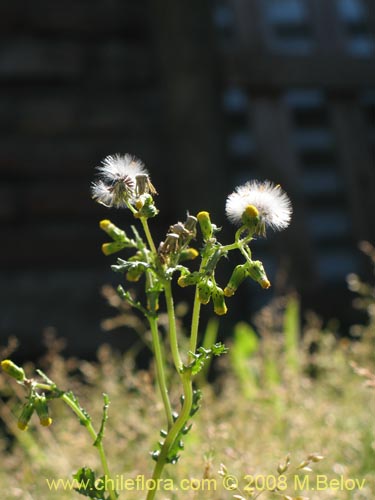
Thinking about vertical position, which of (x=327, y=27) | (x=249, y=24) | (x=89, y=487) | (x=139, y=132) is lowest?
(x=89, y=487)

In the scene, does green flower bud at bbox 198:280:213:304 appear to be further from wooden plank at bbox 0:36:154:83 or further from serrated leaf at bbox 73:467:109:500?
wooden plank at bbox 0:36:154:83

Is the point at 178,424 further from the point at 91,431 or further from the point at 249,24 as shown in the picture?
the point at 249,24

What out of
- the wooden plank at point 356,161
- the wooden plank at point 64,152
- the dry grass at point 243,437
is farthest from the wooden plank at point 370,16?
the dry grass at point 243,437

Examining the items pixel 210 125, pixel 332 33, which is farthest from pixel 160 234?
pixel 332 33

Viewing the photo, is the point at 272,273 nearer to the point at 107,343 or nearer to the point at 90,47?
the point at 107,343

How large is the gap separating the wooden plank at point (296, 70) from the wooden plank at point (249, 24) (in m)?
0.06

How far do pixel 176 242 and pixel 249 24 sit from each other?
3.20 metres

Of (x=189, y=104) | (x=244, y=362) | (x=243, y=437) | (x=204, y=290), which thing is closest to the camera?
(x=204, y=290)

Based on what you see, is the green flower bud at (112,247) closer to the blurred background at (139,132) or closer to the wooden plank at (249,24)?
the blurred background at (139,132)

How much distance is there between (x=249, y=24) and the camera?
3.97m

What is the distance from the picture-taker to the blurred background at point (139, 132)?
11.9 feet

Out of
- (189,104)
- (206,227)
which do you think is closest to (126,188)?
(206,227)

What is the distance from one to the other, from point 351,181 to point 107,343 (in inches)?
53.9

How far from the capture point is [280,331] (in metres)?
3.26
